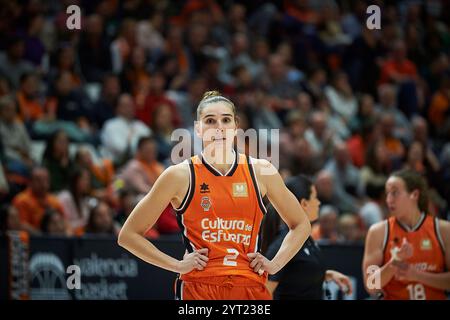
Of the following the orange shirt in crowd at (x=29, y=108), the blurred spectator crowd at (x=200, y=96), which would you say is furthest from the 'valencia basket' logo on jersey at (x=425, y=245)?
the orange shirt in crowd at (x=29, y=108)

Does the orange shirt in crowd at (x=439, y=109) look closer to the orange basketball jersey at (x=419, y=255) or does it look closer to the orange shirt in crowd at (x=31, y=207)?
the orange shirt in crowd at (x=31, y=207)

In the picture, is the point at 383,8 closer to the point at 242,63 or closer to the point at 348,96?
the point at 348,96

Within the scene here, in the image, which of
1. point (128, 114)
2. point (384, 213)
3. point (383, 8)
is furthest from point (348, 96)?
point (128, 114)

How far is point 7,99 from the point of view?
11.2 m

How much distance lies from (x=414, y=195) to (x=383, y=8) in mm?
10383

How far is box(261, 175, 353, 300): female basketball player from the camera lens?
6.29 meters

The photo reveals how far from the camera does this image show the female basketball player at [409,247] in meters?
6.62

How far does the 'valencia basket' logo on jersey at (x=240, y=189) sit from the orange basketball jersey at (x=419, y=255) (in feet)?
6.77

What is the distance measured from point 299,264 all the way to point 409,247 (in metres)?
0.92

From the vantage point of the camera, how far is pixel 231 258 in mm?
5055

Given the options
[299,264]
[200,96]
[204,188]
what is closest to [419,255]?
[299,264]

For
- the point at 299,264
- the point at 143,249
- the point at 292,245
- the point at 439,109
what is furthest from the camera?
the point at 439,109

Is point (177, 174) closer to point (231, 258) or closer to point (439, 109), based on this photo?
point (231, 258)

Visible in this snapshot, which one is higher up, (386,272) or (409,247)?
(409,247)
